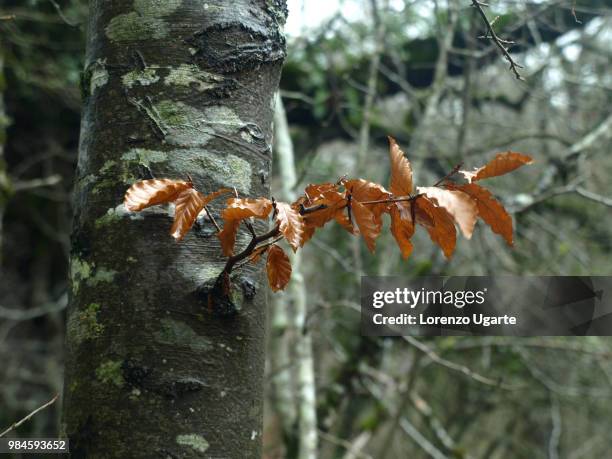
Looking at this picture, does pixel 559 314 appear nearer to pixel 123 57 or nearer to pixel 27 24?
pixel 123 57

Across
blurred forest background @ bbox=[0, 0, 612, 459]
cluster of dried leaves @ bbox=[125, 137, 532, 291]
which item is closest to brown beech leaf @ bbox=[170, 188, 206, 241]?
cluster of dried leaves @ bbox=[125, 137, 532, 291]

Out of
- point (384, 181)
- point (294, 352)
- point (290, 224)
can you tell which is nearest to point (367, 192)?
point (290, 224)

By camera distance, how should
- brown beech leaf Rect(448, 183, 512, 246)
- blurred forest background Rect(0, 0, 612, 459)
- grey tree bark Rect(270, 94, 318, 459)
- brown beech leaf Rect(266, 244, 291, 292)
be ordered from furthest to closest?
1. blurred forest background Rect(0, 0, 612, 459)
2. grey tree bark Rect(270, 94, 318, 459)
3. brown beech leaf Rect(266, 244, 291, 292)
4. brown beech leaf Rect(448, 183, 512, 246)

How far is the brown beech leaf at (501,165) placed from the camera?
2.93 feet

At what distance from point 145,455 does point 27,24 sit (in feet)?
17.2

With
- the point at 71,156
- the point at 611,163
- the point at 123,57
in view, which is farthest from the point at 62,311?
the point at 123,57

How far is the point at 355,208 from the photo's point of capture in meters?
0.96

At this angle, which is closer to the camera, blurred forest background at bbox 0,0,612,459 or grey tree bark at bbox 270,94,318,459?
grey tree bark at bbox 270,94,318,459

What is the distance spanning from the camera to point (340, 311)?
16.9 feet

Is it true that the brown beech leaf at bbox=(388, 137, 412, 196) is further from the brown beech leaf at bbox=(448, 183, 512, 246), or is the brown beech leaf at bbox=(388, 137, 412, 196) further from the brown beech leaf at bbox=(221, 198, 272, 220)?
the brown beech leaf at bbox=(221, 198, 272, 220)

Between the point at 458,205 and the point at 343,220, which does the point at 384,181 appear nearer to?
the point at 343,220

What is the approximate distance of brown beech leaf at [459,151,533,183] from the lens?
893 mm

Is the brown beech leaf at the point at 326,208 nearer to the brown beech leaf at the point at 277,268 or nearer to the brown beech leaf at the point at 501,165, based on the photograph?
the brown beech leaf at the point at 277,268

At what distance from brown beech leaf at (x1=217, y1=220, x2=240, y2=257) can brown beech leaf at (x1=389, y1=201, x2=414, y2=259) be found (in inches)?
9.3
